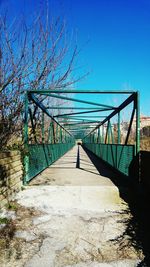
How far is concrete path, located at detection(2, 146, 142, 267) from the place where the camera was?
9.95ft

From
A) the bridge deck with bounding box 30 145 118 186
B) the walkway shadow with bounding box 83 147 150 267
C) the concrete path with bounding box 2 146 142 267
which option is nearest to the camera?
the concrete path with bounding box 2 146 142 267

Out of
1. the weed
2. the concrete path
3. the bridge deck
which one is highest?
the bridge deck

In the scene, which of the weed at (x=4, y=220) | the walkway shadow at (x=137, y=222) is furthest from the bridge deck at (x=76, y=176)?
the weed at (x=4, y=220)

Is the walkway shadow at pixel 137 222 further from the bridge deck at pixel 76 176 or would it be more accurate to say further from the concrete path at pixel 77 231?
the bridge deck at pixel 76 176

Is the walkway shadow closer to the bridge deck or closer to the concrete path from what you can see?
the concrete path

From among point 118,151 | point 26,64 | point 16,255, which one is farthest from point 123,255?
point 118,151

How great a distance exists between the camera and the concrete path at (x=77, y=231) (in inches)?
119

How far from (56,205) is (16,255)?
6.82 ft

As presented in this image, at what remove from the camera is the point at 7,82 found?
5.36m

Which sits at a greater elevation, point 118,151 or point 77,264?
point 118,151

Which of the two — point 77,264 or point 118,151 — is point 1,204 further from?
point 118,151

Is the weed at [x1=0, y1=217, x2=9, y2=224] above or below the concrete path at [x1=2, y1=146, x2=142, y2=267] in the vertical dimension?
above

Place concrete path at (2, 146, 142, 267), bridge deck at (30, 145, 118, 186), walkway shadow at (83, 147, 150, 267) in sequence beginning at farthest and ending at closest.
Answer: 1. bridge deck at (30, 145, 118, 186)
2. walkway shadow at (83, 147, 150, 267)
3. concrete path at (2, 146, 142, 267)

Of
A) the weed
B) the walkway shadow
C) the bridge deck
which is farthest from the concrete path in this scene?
the bridge deck
